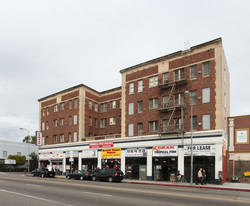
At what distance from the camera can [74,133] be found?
45.0 m

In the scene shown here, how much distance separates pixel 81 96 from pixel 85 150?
30.4 feet

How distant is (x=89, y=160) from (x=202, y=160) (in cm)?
1876

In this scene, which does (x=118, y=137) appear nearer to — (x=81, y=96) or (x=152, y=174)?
(x=152, y=174)

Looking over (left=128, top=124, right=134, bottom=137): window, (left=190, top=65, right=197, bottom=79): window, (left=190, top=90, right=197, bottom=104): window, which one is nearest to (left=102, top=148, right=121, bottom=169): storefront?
(left=128, top=124, right=134, bottom=137): window

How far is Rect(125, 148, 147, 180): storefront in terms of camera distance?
33500 millimetres

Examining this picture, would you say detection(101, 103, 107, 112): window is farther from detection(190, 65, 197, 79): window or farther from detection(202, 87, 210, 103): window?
detection(202, 87, 210, 103): window

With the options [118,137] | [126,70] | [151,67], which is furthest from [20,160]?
[151,67]

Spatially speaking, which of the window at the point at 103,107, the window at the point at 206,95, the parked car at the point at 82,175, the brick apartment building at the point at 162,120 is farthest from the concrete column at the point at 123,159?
the window at the point at 206,95

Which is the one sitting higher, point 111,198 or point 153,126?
point 153,126

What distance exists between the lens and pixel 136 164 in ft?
113

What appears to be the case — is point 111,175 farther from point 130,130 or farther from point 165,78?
point 165,78

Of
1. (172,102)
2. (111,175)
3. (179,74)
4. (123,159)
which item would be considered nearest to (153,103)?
(172,102)

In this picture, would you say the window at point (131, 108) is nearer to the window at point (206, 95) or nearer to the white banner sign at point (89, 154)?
the white banner sign at point (89, 154)

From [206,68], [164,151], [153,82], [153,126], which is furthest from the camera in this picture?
[153,82]
